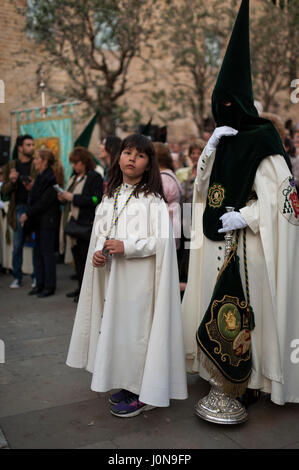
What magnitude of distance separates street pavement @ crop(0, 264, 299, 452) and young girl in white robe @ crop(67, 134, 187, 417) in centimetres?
17

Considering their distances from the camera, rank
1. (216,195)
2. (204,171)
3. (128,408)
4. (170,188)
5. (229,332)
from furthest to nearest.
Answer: (170,188) → (204,171) → (216,195) → (128,408) → (229,332)

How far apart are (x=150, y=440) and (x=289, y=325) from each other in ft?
3.87

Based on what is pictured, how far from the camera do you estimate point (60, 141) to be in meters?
8.87

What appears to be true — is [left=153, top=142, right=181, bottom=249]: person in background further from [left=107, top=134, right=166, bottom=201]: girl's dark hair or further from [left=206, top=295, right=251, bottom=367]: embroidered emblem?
[left=206, top=295, right=251, bottom=367]: embroidered emblem

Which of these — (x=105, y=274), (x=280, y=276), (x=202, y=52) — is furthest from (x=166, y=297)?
(x=202, y=52)

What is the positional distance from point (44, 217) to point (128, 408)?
12.4 ft

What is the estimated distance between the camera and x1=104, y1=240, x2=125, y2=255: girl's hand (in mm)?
3053

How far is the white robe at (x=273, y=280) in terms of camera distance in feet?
10.5

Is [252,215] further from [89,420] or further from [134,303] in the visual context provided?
[89,420]

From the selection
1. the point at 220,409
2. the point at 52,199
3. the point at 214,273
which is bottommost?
the point at 220,409

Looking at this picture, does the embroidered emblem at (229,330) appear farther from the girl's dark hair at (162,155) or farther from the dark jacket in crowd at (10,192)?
the dark jacket in crowd at (10,192)

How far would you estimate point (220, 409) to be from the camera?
122 inches

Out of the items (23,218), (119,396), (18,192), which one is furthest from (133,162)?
(18,192)
